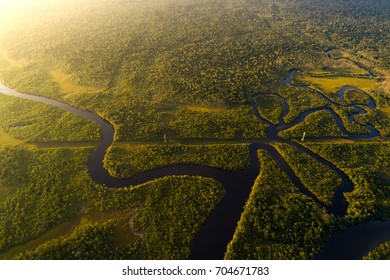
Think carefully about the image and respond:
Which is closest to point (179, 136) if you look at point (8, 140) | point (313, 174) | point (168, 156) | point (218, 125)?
point (168, 156)

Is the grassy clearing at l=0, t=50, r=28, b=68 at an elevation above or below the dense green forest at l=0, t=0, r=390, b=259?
above

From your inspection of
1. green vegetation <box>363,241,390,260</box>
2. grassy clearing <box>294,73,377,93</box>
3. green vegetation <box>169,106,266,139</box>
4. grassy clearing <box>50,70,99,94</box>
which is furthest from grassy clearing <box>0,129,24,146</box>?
grassy clearing <box>294,73,377,93</box>

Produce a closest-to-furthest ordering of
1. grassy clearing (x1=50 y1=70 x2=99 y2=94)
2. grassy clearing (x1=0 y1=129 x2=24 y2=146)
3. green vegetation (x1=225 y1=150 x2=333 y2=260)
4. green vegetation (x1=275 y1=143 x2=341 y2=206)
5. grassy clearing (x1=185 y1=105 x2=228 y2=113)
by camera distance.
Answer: green vegetation (x1=225 y1=150 x2=333 y2=260)
green vegetation (x1=275 y1=143 x2=341 y2=206)
grassy clearing (x1=0 y1=129 x2=24 y2=146)
grassy clearing (x1=185 y1=105 x2=228 y2=113)
grassy clearing (x1=50 y1=70 x2=99 y2=94)

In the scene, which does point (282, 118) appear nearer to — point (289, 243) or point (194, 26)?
point (289, 243)

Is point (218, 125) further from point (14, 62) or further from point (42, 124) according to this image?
point (14, 62)

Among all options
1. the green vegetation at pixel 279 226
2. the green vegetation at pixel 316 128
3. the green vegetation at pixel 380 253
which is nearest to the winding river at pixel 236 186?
the green vegetation at pixel 380 253

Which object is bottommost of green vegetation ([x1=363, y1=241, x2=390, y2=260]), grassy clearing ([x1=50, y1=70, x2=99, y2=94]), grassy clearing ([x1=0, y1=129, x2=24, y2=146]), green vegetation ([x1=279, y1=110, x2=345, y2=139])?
green vegetation ([x1=363, y1=241, x2=390, y2=260])

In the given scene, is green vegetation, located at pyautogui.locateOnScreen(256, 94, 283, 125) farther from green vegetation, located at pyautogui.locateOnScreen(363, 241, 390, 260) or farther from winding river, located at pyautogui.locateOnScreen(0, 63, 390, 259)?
green vegetation, located at pyautogui.locateOnScreen(363, 241, 390, 260)

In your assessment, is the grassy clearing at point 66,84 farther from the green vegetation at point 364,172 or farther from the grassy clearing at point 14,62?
the green vegetation at point 364,172
